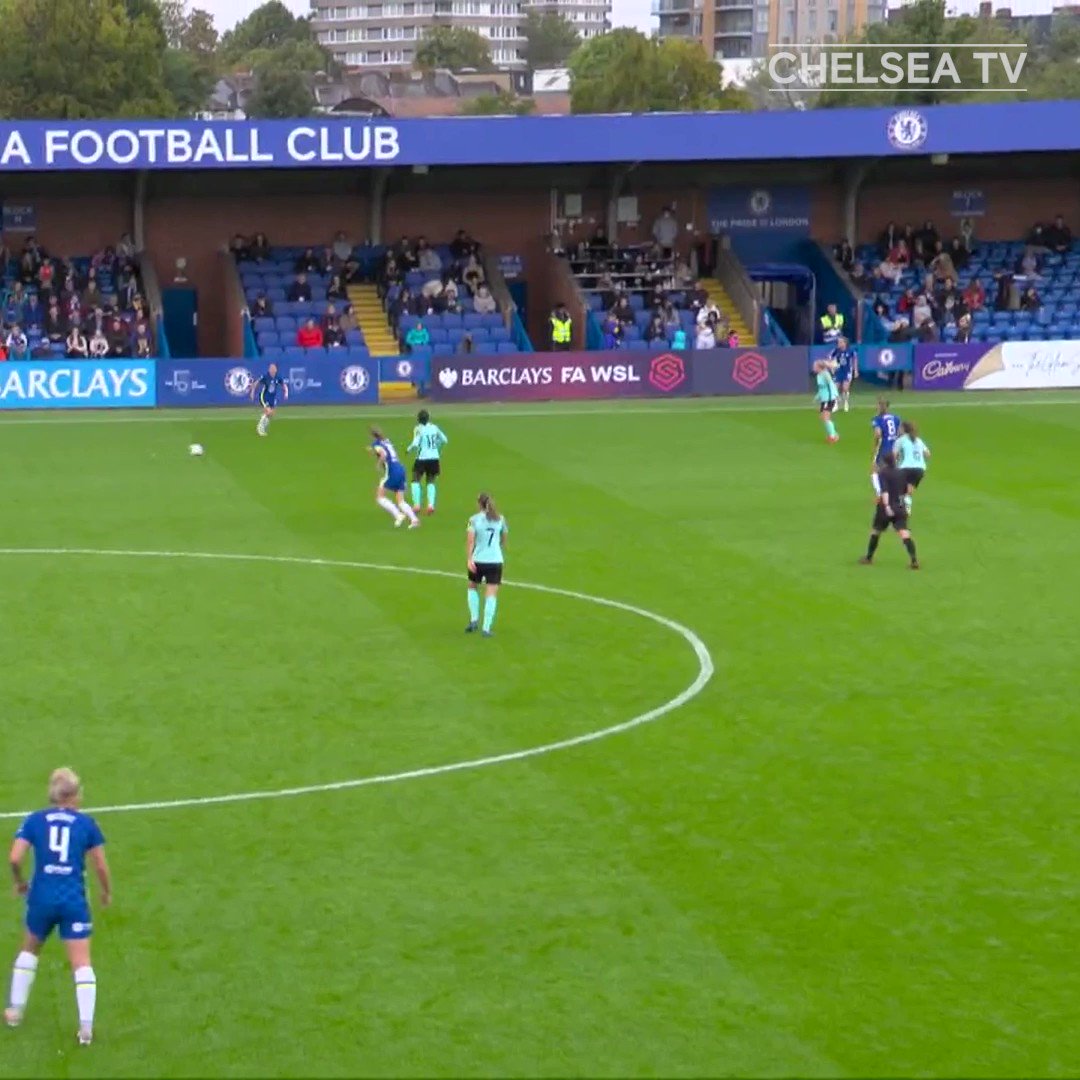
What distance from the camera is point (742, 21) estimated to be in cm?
19038

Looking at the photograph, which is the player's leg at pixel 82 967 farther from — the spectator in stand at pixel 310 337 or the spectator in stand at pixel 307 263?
the spectator in stand at pixel 307 263

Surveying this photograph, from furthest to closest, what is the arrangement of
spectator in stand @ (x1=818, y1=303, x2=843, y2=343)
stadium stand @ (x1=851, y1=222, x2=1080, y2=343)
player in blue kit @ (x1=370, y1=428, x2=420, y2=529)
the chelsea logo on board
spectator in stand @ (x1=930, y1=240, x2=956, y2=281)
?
spectator in stand @ (x1=930, y1=240, x2=956, y2=281)
the chelsea logo on board
stadium stand @ (x1=851, y1=222, x2=1080, y2=343)
spectator in stand @ (x1=818, y1=303, x2=843, y2=343)
player in blue kit @ (x1=370, y1=428, x2=420, y2=529)

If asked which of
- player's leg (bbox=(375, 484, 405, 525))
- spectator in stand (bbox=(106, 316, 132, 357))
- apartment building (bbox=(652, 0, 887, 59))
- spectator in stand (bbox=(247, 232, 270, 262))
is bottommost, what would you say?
player's leg (bbox=(375, 484, 405, 525))

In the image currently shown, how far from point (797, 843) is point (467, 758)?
11.7 ft

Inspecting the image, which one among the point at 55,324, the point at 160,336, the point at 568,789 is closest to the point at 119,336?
the point at 160,336

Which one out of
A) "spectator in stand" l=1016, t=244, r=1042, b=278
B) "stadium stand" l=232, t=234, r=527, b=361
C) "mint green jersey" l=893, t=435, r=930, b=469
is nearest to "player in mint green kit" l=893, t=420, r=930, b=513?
"mint green jersey" l=893, t=435, r=930, b=469

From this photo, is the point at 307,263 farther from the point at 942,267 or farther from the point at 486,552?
the point at 486,552

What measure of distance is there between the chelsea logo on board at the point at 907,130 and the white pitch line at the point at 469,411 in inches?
371

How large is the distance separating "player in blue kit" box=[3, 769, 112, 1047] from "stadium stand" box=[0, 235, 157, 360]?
40.1m

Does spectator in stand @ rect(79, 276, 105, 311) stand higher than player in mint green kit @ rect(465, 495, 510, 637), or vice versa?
spectator in stand @ rect(79, 276, 105, 311)

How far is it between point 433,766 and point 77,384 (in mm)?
34076

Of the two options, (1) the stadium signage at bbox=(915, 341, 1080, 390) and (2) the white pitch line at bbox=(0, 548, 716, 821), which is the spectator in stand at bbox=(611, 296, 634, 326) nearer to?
(1) the stadium signage at bbox=(915, 341, 1080, 390)

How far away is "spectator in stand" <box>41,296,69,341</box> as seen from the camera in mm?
52500

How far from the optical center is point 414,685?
67.6 feet
